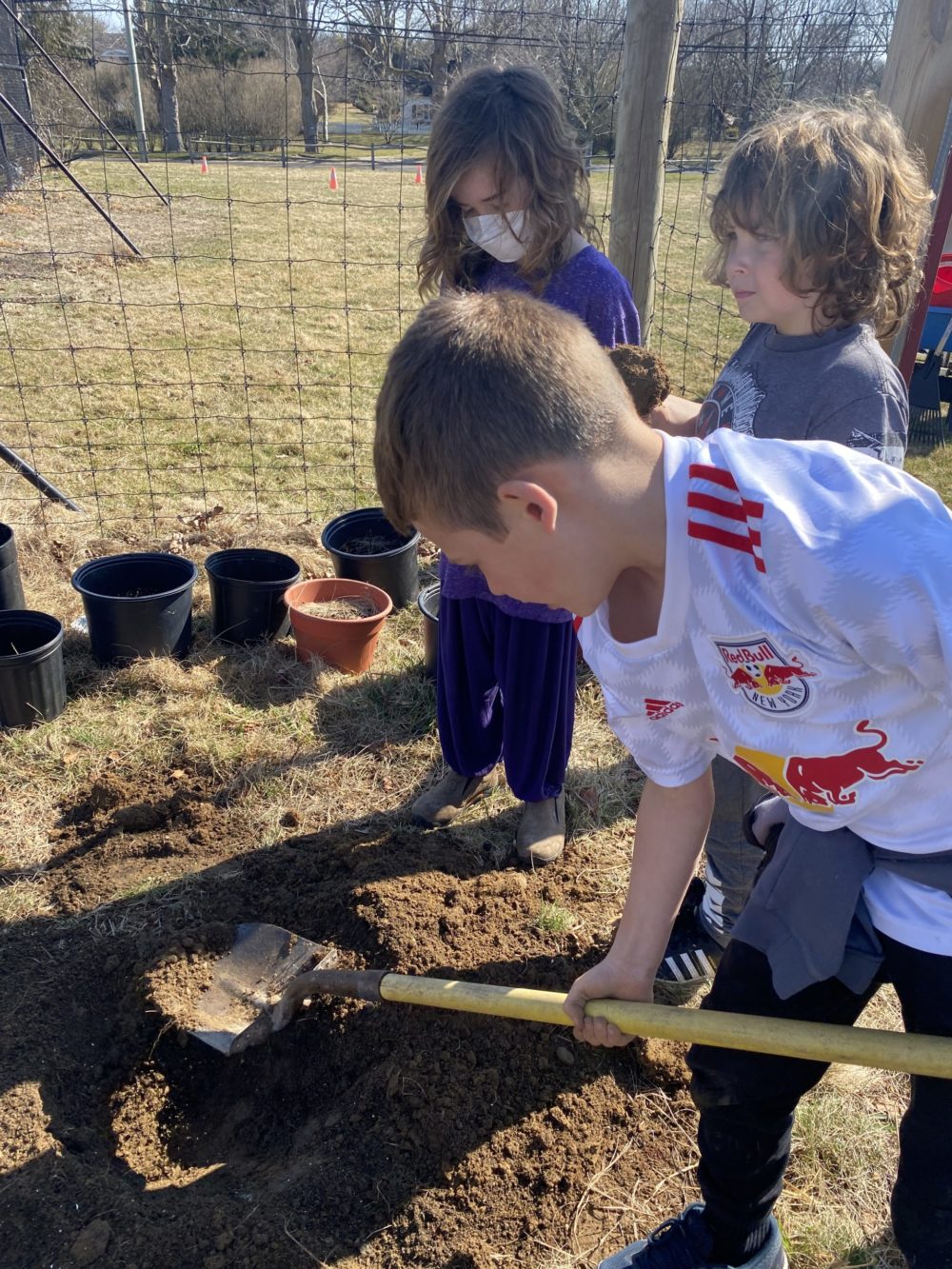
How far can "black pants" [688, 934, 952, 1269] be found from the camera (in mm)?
1553

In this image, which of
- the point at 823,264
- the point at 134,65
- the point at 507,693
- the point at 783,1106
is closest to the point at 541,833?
the point at 507,693

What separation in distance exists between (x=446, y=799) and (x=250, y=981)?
93 centimetres

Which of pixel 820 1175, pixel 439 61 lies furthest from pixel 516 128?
pixel 439 61

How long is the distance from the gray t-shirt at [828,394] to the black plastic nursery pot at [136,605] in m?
2.65

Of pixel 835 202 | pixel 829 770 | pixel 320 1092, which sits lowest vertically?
pixel 320 1092

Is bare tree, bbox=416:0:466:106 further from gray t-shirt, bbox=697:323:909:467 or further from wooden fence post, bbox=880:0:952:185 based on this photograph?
gray t-shirt, bbox=697:323:909:467

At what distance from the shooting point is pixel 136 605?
13.3 ft

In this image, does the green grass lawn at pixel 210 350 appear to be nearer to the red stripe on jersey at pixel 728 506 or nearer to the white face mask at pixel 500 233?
the white face mask at pixel 500 233

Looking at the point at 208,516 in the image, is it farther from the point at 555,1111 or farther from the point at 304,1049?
the point at 555,1111

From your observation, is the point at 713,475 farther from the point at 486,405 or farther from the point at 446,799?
the point at 446,799

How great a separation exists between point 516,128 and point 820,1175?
2635 millimetres

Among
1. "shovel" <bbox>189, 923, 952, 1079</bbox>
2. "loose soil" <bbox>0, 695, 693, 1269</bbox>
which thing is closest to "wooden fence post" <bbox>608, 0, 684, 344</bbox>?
"loose soil" <bbox>0, 695, 693, 1269</bbox>

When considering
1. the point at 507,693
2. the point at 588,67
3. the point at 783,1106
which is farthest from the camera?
the point at 588,67

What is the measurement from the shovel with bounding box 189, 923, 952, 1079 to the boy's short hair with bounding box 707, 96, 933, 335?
1.48 metres
